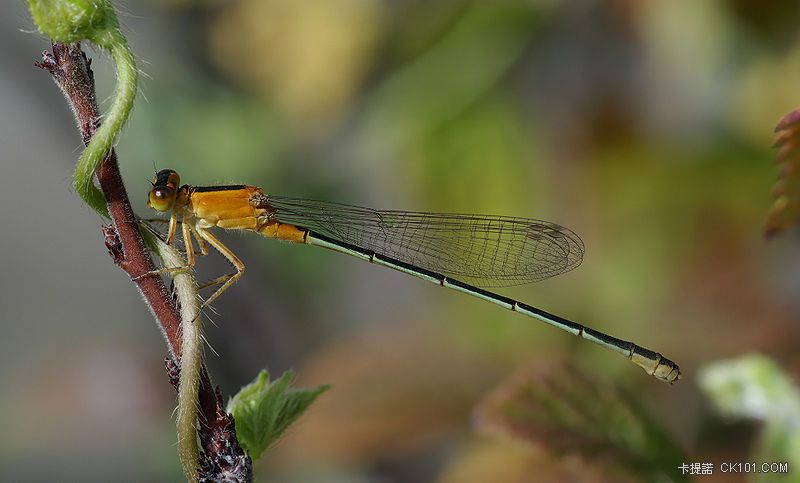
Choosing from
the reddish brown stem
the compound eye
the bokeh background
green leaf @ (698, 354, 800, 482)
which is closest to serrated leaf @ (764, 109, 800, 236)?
green leaf @ (698, 354, 800, 482)

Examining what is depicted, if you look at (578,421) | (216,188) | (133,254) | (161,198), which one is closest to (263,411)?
(133,254)

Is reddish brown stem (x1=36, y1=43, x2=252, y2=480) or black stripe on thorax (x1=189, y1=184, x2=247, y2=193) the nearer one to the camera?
reddish brown stem (x1=36, y1=43, x2=252, y2=480)

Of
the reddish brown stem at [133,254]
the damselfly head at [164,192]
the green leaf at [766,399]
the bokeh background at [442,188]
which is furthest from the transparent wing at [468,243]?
the reddish brown stem at [133,254]

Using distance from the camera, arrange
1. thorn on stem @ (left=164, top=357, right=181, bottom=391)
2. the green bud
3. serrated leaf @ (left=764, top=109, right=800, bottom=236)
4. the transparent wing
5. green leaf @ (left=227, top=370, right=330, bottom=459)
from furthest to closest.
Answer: the transparent wing < serrated leaf @ (left=764, top=109, right=800, bottom=236) < green leaf @ (left=227, top=370, right=330, bottom=459) < thorn on stem @ (left=164, top=357, right=181, bottom=391) < the green bud

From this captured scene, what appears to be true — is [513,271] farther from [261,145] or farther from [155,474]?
[155,474]

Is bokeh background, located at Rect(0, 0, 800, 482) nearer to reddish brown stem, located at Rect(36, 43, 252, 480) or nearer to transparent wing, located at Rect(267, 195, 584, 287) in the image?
transparent wing, located at Rect(267, 195, 584, 287)

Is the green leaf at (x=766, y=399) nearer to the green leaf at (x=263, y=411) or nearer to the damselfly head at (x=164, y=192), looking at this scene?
the green leaf at (x=263, y=411)
